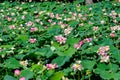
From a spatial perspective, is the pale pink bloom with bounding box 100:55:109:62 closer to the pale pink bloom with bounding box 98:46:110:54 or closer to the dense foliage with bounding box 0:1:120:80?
the dense foliage with bounding box 0:1:120:80

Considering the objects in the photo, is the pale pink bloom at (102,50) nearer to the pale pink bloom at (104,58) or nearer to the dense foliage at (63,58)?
the dense foliage at (63,58)

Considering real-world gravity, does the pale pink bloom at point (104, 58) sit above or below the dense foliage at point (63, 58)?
above

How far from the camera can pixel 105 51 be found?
10.1 ft

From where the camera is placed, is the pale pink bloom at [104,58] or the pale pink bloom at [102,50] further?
the pale pink bloom at [102,50]

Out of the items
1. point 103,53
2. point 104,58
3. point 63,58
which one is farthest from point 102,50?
point 63,58

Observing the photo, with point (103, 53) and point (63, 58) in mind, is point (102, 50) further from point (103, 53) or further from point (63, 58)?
point (63, 58)

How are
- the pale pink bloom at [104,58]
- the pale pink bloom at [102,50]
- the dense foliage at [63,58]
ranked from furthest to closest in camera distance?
1. the pale pink bloom at [102,50]
2. the pale pink bloom at [104,58]
3. the dense foliage at [63,58]

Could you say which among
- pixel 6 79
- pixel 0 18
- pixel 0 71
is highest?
pixel 6 79

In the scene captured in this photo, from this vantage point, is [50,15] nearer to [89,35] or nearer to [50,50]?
[89,35]

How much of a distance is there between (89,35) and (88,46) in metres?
0.87

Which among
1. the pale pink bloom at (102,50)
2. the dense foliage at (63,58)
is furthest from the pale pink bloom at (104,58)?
the pale pink bloom at (102,50)

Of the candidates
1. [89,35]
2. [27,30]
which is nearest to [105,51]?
[89,35]

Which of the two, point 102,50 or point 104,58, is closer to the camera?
point 104,58

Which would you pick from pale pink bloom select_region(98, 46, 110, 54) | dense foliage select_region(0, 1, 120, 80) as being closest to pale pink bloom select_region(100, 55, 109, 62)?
dense foliage select_region(0, 1, 120, 80)
